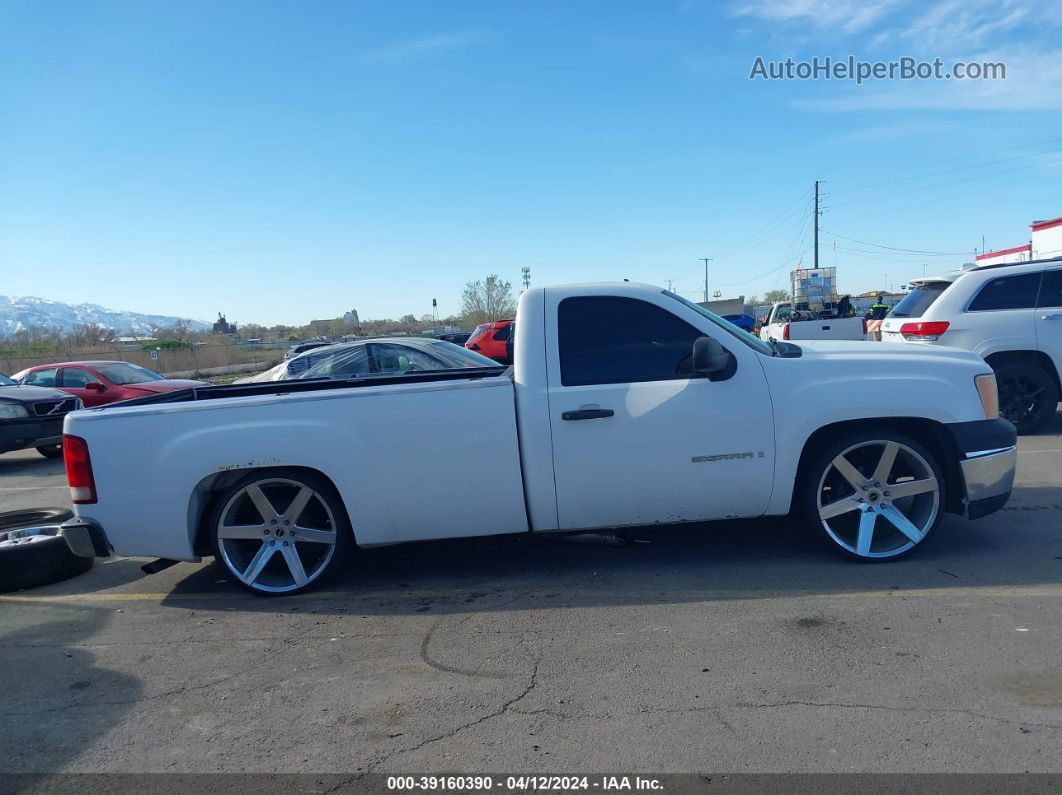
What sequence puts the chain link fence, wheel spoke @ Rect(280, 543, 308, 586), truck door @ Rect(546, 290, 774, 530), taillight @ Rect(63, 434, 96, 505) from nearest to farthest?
1. truck door @ Rect(546, 290, 774, 530)
2. taillight @ Rect(63, 434, 96, 505)
3. wheel spoke @ Rect(280, 543, 308, 586)
4. the chain link fence

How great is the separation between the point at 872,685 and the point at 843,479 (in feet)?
6.05

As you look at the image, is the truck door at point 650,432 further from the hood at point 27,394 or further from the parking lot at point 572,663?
the hood at point 27,394

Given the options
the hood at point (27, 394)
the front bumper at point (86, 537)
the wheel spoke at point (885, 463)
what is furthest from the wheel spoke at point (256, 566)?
the hood at point (27, 394)

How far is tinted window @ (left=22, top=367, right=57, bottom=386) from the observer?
1548cm

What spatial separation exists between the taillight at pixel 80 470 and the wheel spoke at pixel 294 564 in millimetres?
1244

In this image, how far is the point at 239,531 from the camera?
5.11 m

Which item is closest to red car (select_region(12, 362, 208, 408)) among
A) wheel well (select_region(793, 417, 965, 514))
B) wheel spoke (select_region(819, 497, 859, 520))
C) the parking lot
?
the parking lot

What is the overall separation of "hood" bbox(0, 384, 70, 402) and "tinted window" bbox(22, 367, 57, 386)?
10.1 ft

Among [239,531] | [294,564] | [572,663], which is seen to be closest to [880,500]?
[572,663]

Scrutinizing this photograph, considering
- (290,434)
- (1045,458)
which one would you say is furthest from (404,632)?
(1045,458)

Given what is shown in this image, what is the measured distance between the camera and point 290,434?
491cm

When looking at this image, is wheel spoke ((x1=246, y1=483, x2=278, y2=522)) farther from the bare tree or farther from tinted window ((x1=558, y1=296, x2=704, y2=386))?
the bare tree

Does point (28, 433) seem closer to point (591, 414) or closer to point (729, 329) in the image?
point (591, 414)

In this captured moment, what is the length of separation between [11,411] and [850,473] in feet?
38.6
